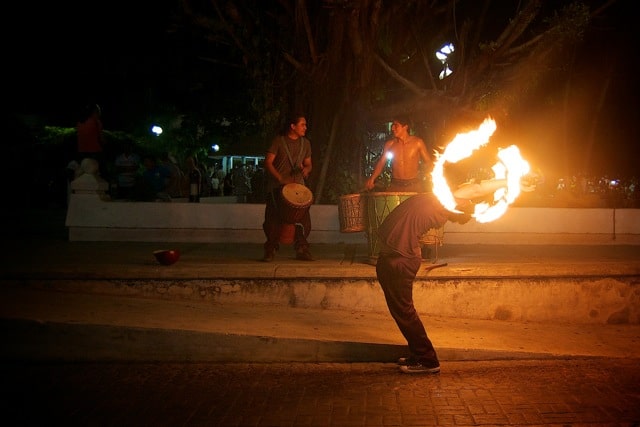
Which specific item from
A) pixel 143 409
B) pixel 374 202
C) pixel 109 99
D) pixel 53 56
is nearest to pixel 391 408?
pixel 143 409

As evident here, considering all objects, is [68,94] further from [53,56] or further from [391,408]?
[391,408]

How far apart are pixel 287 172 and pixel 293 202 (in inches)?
22.8

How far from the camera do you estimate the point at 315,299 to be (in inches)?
303

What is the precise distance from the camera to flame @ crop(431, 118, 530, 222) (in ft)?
17.2

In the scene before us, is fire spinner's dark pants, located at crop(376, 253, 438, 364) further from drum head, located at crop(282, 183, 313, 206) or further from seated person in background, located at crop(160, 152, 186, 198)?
seated person in background, located at crop(160, 152, 186, 198)

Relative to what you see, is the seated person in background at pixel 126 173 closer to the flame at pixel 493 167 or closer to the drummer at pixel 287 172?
the drummer at pixel 287 172

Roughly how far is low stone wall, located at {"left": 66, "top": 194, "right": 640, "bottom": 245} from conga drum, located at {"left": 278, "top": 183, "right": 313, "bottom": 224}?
2484 millimetres

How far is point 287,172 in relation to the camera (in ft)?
28.3

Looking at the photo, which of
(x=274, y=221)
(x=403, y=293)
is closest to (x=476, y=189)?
(x=403, y=293)

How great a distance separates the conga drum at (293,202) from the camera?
8203mm

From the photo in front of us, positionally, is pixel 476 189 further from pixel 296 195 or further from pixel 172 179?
pixel 172 179

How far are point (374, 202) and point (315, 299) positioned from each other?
1.33m

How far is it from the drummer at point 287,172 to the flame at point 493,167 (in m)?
3.16

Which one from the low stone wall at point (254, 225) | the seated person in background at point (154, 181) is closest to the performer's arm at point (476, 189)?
the low stone wall at point (254, 225)
